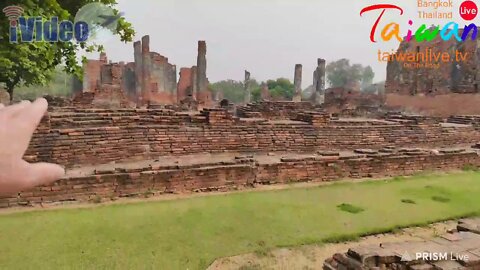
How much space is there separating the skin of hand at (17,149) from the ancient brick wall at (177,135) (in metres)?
4.18

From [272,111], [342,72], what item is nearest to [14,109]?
[272,111]

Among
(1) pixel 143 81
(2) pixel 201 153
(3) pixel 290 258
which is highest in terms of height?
(1) pixel 143 81

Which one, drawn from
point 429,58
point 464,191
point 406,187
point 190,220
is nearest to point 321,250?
point 190,220

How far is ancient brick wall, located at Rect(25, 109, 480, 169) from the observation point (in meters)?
5.88

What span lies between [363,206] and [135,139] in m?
3.87

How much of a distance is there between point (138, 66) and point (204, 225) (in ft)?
74.4

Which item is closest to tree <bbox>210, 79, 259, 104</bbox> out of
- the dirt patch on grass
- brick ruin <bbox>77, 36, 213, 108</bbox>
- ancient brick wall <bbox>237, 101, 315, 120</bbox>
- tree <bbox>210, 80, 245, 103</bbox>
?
tree <bbox>210, 80, 245, 103</bbox>

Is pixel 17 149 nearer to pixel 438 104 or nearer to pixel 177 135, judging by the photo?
pixel 177 135

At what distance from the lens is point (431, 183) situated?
6738 millimetres

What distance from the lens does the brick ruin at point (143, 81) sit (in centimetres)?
1599

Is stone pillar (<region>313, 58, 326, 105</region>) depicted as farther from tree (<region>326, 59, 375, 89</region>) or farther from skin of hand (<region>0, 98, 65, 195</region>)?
tree (<region>326, 59, 375, 89</region>)

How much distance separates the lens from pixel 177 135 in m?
7.05

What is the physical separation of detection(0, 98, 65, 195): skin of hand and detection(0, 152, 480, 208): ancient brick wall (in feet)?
11.3

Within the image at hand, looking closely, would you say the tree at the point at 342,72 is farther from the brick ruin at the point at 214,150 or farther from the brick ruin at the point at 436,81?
the brick ruin at the point at 214,150
